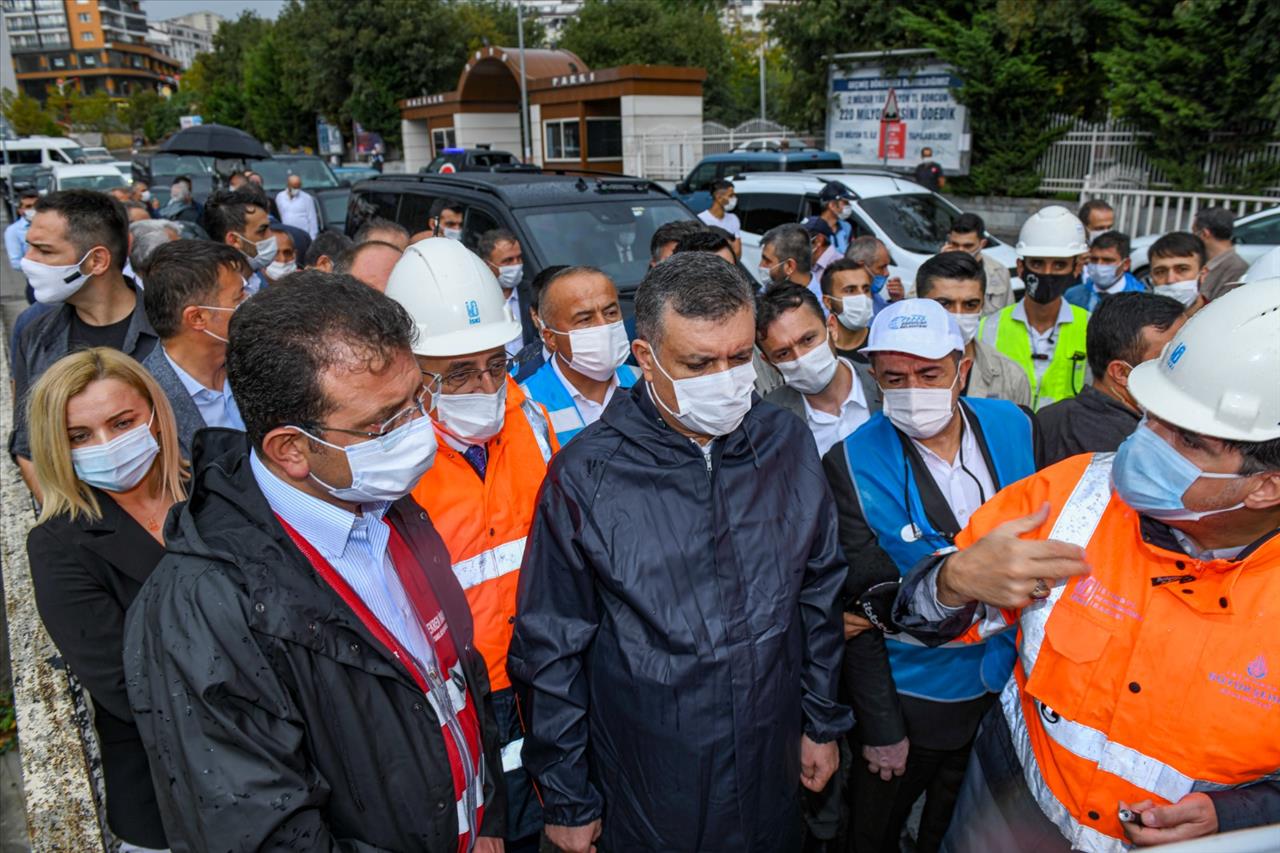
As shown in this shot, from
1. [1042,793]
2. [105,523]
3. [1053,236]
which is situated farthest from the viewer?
[1053,236]

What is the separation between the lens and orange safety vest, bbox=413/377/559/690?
A: 2449mm

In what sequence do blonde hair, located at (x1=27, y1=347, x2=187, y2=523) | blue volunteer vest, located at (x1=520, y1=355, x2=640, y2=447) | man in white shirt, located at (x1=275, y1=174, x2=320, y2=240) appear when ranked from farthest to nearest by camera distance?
man in white shirt, located at (x1=275, y1=174, x2=320, y2=240) → blue volunteer vest, located at (x1=520, y1=355, x2=640, y2=447) → blonde hair, located at (x1=27, y1=347, x2=187, y2=523)

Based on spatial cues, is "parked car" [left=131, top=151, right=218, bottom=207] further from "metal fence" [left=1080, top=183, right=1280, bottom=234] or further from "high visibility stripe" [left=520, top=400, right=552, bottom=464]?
"high visibility stripe" [left=520, top=400, right=552, bottom=464]

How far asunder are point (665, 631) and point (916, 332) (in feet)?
4.25

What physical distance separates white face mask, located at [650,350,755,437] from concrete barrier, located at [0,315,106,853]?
7.15 feet

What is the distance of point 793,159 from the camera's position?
14219mm

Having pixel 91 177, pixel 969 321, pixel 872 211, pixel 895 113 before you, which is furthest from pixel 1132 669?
pixel 91 177

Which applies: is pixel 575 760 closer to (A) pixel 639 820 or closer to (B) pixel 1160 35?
(A) pixel 639 820

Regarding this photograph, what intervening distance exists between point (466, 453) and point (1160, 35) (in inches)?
644

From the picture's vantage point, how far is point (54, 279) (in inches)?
141

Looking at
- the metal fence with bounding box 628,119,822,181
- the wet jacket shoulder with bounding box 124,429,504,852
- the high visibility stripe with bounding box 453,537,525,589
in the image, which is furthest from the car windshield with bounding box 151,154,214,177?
the wet jacket shoulder with bounding box 124,429,504,852

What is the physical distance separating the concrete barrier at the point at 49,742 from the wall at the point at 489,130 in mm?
30398

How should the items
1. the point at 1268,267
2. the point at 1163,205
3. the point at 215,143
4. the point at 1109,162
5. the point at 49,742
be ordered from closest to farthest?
the point at 49,742 < the point at 1268,267 < the point at 1163,205 < the point at 215,143 < the point at 1109,162

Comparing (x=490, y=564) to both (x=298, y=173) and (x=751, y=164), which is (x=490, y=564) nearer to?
(x=751, y=164)
